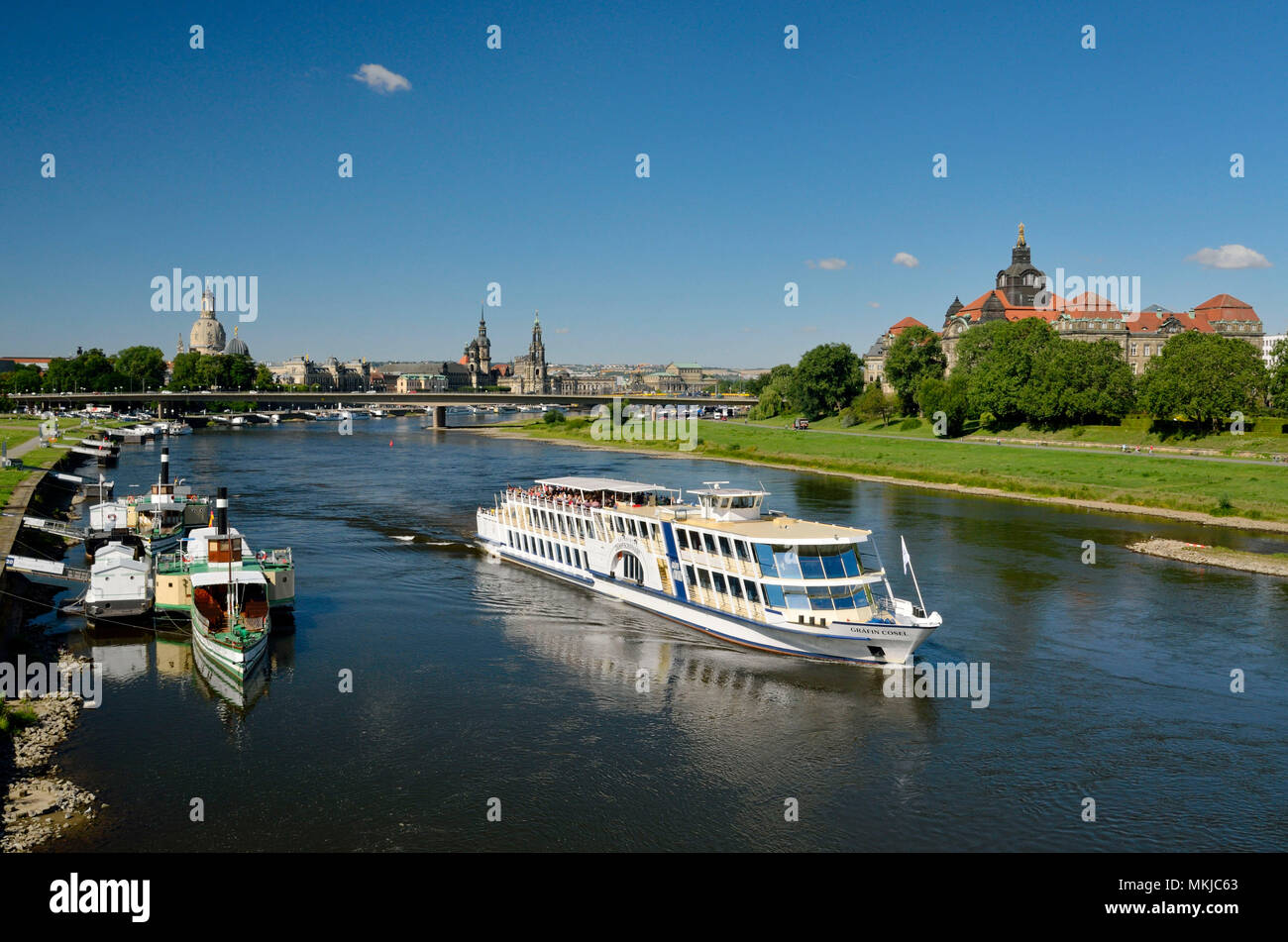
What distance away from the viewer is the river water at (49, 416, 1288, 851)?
65.0 feet

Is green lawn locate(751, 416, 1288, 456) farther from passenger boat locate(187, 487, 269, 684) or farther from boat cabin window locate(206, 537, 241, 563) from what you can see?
boat cabin window locate(206, 537, 241, 563)

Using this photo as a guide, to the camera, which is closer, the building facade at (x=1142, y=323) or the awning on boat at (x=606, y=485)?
the awning on boat at (x=606, y=485)

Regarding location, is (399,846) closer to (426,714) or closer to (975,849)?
(426,714)

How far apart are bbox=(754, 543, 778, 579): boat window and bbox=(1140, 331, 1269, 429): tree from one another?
2651 inches

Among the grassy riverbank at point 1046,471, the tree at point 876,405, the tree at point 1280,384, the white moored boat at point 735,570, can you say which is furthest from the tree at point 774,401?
the white moored boat at point 735,570

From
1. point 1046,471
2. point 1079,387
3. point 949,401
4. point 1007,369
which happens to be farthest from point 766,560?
point 949,401

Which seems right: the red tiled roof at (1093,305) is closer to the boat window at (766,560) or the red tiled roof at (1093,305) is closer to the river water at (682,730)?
the river water at (682,730)

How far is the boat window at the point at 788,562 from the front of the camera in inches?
1203

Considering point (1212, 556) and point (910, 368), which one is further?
point (910, 368)

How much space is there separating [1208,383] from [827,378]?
193ft

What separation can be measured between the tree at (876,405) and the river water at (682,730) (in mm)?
85074

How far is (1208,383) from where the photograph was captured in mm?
82188

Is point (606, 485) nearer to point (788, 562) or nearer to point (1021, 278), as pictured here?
point (788, 562)

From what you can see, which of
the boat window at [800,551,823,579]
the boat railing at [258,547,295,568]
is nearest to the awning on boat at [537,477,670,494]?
the boat window at [800,551,823,579]
